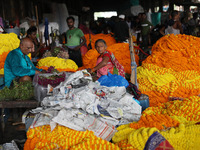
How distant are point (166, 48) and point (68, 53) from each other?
2563 mm

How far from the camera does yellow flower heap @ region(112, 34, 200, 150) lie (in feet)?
8.86

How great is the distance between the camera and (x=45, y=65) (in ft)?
18.1

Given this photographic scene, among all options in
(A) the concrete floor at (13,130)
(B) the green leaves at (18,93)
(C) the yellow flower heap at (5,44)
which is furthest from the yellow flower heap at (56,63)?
(B) the green leaves at (18,93)

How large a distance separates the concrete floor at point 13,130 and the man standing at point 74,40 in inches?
106

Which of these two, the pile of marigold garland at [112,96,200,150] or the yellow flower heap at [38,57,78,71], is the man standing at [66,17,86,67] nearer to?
the yellow flower heap at [38,57,78,71]

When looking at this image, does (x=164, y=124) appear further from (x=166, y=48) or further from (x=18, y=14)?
(x=18, y=14)

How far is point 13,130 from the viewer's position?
4160mm

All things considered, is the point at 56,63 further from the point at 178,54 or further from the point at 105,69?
the point at 178,54

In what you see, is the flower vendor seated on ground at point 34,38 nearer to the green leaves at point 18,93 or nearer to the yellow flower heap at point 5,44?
the yellow flower heap at point 5,44

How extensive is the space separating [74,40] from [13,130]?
3.05 meters

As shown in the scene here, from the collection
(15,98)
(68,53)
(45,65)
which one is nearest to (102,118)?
(15,98)

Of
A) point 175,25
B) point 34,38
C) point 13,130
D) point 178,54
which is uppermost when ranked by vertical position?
point 175,25

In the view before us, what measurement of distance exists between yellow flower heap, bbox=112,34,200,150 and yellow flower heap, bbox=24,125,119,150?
0.25 metres

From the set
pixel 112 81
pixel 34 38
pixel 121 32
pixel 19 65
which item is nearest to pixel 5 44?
pixel 34 38
